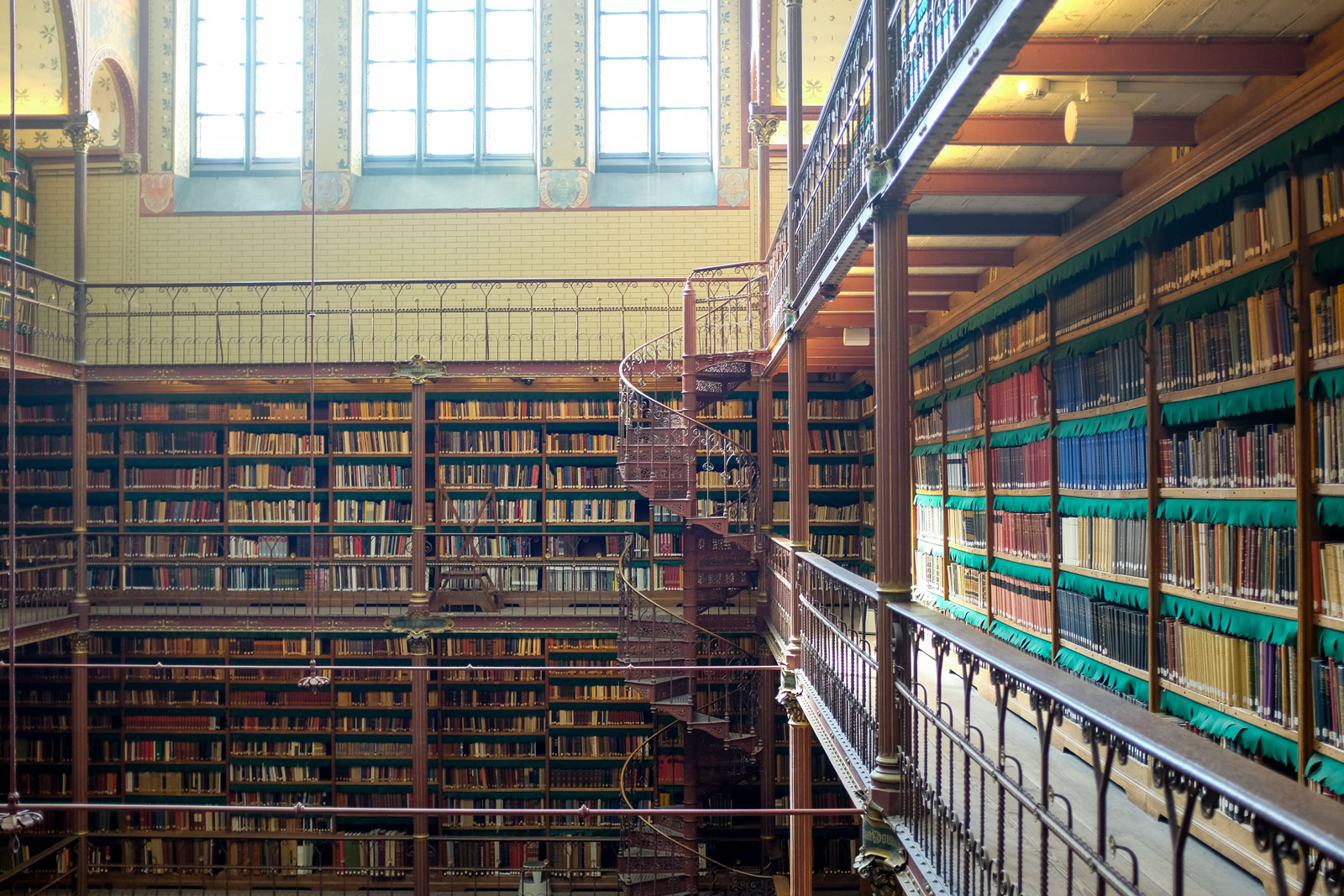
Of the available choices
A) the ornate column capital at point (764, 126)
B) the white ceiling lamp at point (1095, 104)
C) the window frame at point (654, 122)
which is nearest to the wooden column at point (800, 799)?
the white ceiling lamp at point (1095, 104)

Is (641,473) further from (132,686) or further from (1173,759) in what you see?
(1173,759)

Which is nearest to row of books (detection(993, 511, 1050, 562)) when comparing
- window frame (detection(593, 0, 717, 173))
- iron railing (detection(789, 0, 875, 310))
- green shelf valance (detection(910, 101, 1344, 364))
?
green shelf valance (detection(910, 101, 1344, 364))

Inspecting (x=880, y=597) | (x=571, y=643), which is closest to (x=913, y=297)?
(x=880, y=597)

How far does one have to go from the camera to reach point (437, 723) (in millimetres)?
8977

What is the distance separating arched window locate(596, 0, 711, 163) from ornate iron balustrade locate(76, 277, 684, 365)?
1837 millimetres

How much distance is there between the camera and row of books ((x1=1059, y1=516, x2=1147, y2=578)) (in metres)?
3.83

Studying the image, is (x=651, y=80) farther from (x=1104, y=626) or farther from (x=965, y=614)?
(x=1104, y=626)

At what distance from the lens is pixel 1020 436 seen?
5.13m

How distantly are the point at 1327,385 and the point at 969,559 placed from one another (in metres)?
3.52

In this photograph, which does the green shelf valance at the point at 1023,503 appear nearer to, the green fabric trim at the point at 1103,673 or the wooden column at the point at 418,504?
the green fabric trim at the point at 1103,673

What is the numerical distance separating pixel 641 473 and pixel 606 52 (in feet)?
18.8

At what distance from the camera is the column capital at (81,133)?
904 cm

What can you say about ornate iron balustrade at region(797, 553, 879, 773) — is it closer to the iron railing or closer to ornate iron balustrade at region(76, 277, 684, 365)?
the iron railing

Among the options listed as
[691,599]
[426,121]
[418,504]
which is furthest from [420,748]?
[426,121]
